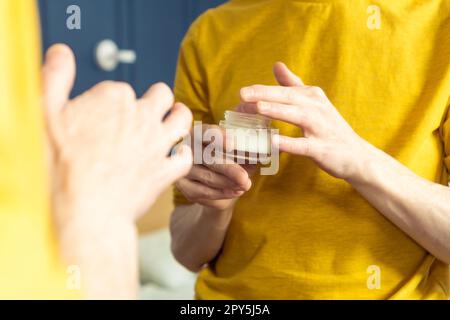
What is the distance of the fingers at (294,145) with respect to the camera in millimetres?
594

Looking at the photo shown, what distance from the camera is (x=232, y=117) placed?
0.64 meters

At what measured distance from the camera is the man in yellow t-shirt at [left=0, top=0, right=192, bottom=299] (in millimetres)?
209

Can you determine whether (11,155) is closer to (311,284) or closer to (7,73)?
(7,73)

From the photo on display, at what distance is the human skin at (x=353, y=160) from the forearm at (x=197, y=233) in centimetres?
20

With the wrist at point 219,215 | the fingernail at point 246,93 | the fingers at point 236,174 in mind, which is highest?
the fingernail at point 246,93

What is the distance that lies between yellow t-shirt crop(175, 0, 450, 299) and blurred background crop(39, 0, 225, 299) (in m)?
0.87

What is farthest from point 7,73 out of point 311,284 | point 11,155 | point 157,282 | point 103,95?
point 157,282

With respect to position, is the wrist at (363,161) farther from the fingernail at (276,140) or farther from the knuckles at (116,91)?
the knuckles at (116,91)

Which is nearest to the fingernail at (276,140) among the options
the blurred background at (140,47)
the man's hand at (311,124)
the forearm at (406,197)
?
the man's hand at (311,124)

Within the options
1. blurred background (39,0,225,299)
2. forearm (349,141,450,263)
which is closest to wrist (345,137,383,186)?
forearm (349,141,450,263)

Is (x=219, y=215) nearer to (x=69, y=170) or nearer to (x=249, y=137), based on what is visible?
(x=249, y=137)

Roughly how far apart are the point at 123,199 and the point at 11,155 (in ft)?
0.38

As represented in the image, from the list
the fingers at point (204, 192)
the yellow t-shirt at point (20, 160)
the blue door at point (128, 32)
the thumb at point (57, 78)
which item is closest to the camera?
the yellow t-shirt at point (20, 160)

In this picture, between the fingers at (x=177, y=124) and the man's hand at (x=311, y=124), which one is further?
the man's hand at (x=311, y=124)
